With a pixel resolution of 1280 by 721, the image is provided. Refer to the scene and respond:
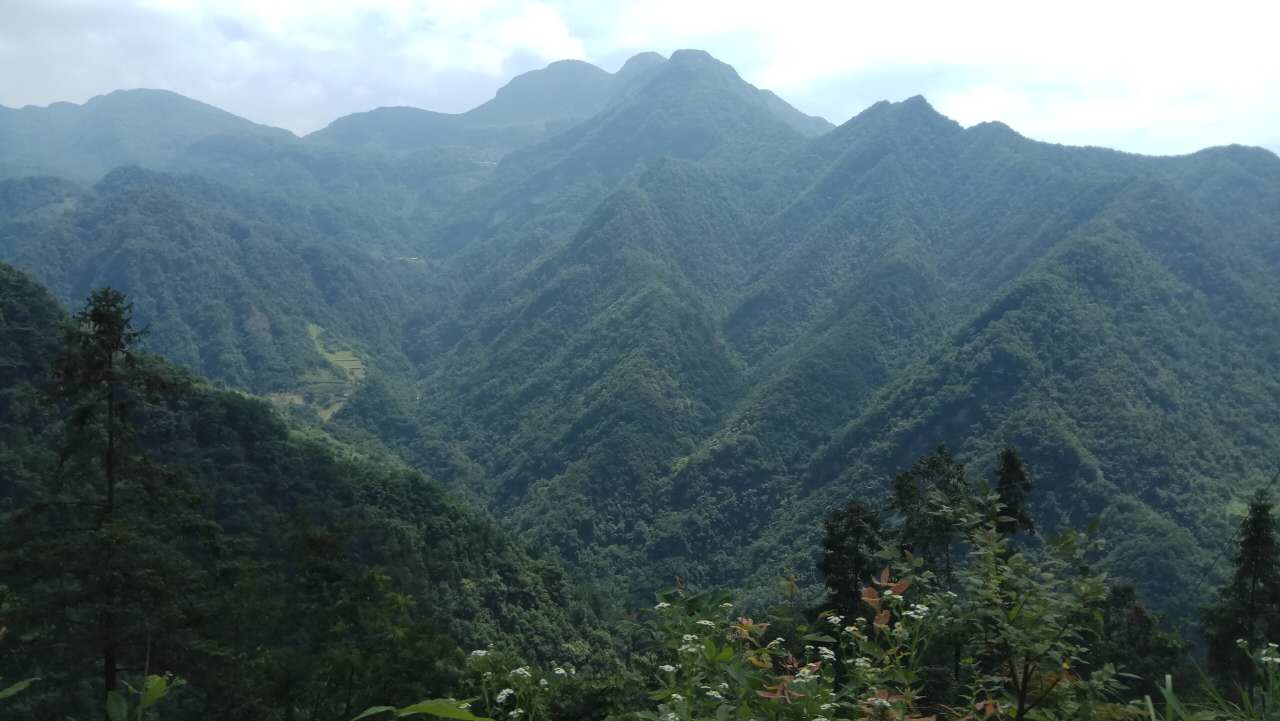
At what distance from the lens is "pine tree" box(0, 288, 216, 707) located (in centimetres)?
1277

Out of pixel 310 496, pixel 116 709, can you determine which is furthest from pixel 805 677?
pixel 310 496

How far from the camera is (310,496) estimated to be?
87188 mm

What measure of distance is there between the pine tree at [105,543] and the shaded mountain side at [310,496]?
55.9 metres

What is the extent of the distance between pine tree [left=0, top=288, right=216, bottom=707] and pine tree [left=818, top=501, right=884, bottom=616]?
24.4m

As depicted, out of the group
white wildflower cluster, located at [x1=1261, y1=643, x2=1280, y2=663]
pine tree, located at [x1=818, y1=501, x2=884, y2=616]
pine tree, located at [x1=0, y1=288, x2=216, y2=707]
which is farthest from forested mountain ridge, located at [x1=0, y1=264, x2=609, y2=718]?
pine tree, located at [x1=818, y1=501, x2=884, y2=616]

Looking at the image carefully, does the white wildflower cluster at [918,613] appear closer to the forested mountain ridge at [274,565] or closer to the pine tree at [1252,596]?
the forested mountain ridge at [274,565]

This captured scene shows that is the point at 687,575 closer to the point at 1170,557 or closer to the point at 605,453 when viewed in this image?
the point at 605,453

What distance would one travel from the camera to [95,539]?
1303 centimetres

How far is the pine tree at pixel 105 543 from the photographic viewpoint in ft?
41.9

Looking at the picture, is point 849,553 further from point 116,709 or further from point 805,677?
point 116,709

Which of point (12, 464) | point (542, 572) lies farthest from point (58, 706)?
point (542, 572)

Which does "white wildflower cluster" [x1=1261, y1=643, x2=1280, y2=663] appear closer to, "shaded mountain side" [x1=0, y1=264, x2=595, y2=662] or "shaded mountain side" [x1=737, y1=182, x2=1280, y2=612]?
"shaded mountain side" [x1=0, y1=264, x2=595, y2=662]

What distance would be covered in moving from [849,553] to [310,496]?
70.9 meters

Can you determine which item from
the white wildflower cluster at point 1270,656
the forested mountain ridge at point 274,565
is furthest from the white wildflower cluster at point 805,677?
the forested mountain ridge at point 274,565
